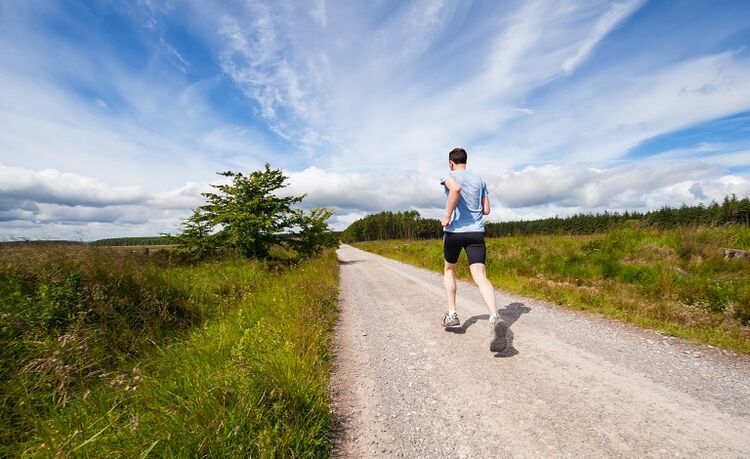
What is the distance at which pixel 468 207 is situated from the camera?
429 centimetres

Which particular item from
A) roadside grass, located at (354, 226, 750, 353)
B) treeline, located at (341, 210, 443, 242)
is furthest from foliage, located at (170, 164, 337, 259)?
treeline, located at (341, 210, 443, 242)

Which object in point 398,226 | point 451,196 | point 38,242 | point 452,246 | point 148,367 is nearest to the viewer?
point 148,367

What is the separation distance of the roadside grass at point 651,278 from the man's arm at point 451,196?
11.2ft

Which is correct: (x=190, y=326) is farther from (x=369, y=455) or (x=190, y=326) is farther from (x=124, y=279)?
(x=369, y=455)

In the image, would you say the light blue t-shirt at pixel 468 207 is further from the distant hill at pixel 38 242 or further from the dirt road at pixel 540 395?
the distant hill at pixel 38 242

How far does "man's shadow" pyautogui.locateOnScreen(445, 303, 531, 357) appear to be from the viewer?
12.5 feet

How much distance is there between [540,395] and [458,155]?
10.1 feet

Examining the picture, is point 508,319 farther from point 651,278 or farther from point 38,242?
point 38,242

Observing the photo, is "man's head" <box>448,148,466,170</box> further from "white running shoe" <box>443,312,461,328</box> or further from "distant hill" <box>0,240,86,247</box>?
"distant hill" <box>0,240,86,247</box>

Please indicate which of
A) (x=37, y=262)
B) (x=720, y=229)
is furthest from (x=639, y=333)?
(x=37, y=262)

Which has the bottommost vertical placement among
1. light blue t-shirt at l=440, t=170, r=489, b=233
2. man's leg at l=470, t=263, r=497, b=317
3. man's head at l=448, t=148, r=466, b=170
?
man's leg at l=470, t=263, r=497, b=317

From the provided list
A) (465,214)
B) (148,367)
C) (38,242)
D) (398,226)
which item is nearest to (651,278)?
(465,214)

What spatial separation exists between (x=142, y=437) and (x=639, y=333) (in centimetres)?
576

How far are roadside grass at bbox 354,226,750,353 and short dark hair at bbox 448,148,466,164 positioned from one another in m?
3.66
